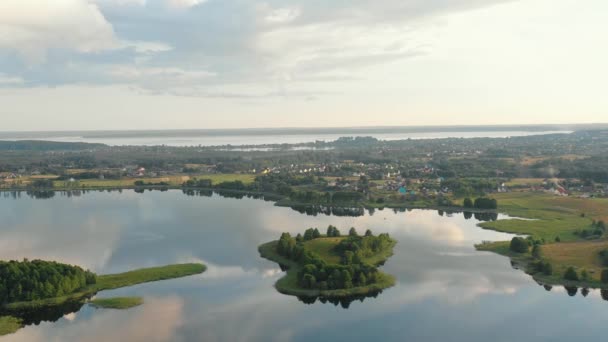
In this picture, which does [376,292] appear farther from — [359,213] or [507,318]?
[359,213]

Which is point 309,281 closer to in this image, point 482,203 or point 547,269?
point 547,269

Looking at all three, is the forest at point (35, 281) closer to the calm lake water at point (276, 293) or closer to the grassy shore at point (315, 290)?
the calm lake water at point (276, 293)

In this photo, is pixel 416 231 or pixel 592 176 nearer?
pixel 416 231

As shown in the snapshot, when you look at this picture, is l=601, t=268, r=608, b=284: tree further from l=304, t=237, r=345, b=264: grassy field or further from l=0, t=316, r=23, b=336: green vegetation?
l=0, t=316, r=23, b=336: green vegetation

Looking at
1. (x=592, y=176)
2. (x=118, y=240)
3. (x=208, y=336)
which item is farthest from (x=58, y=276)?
(x=592, y=176)

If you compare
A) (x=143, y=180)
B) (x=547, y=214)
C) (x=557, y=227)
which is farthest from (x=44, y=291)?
(x=143, y=180)

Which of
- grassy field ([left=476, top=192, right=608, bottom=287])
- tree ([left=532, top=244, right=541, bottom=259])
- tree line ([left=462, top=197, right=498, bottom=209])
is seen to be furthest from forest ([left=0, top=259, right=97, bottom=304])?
tree line ([left=462, top=197, right=498, bottom=209])
